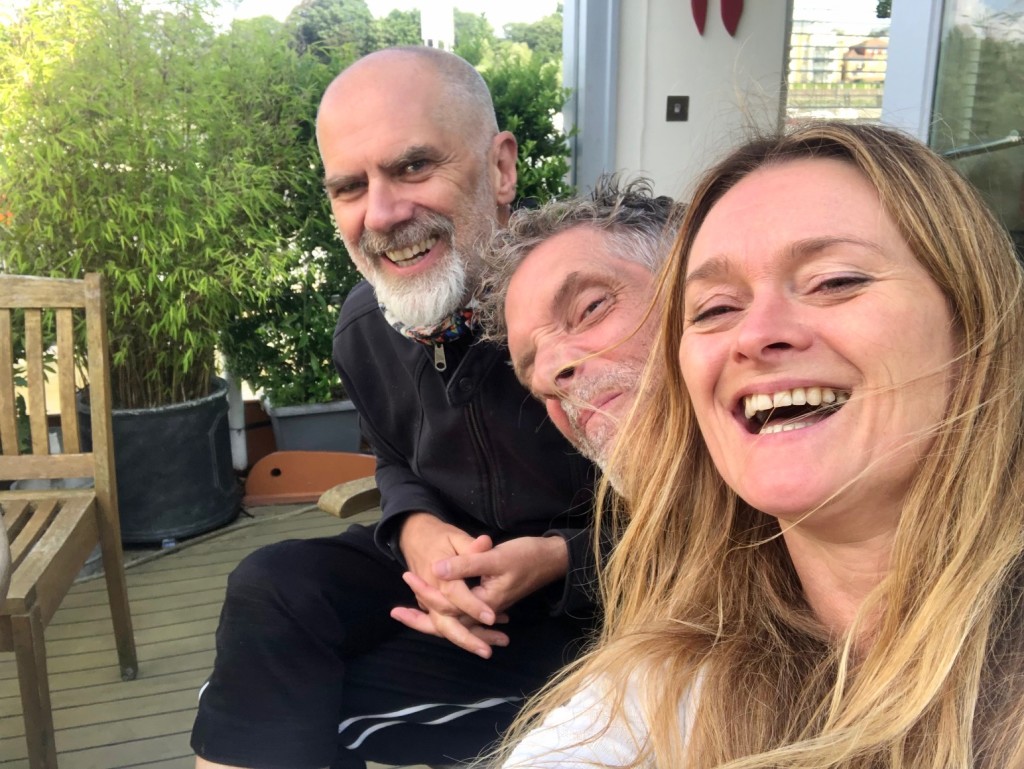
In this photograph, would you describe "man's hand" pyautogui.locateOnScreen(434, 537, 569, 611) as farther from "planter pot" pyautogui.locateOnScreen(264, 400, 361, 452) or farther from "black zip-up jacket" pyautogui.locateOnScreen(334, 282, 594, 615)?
"planter pot" pyautogui.locateOnScreen(264, 400, 361, 452)

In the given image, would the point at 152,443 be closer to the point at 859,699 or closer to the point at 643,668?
the point at 643,668

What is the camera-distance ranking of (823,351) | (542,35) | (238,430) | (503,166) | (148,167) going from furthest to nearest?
(542,35)
(238,430)
(148,167)
(503,166)
(823,351)

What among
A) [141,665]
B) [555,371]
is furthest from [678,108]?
[141,665]

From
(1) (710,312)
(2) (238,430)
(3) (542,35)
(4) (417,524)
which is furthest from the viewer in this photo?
(3) (542,35)

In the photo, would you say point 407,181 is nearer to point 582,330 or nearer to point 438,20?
point 582,330

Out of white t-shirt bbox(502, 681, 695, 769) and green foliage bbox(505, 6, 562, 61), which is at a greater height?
green foliage bbox(505, 6, 562, 61)

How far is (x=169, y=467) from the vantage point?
339cm

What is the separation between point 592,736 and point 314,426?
306cm

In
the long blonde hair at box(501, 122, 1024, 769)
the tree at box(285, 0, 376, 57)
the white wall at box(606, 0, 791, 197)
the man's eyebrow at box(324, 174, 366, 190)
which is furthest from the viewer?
the white wall at box(606, 0, 791, 197)

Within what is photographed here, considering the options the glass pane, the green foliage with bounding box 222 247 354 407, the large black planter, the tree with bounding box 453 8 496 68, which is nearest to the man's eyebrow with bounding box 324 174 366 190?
the glass pane

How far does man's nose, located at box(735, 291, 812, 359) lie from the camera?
33.7 inches

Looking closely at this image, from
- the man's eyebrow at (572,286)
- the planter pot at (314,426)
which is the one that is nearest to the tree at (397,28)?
the planter pot at (314,426)

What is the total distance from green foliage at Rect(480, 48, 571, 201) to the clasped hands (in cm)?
260

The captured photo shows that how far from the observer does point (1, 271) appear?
3.17 metres
